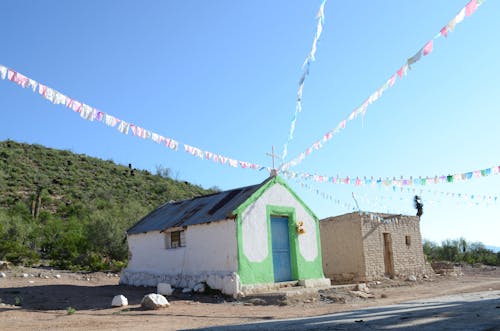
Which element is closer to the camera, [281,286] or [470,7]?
[470,7]

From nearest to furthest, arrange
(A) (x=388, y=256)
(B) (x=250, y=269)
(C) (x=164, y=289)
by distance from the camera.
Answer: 1. (B) (x=250, y=269)
2. (C) (x=164, y=289)
3. (A) (x=388, y=256)

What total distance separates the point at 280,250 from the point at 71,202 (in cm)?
2645

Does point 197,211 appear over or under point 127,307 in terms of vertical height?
over

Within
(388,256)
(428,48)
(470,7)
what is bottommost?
(388,256)

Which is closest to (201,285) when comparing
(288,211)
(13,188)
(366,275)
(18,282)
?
(288,211)

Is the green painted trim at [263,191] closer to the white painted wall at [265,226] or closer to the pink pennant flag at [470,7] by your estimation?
the white painted wall at [265,226]

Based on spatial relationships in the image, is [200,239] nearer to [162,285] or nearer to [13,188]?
[162,285]

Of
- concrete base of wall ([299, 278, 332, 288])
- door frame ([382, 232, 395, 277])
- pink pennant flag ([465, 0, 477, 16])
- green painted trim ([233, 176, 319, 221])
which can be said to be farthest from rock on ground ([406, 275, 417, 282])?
pink pennant flag ([465, 0, 477, 16])

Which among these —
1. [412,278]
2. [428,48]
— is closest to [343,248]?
[412,278]

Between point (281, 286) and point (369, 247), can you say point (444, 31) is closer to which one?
point (281, 286)

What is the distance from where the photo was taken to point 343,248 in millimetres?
20719

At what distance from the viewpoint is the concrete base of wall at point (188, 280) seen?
13.1m

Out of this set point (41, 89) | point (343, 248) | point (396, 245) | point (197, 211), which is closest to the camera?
point (41, 89)

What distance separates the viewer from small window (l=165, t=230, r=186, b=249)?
609 inches
